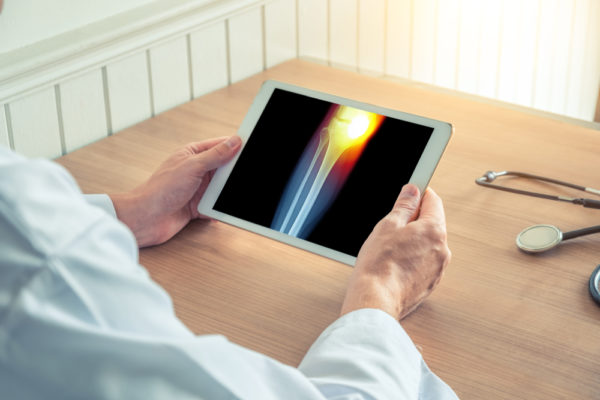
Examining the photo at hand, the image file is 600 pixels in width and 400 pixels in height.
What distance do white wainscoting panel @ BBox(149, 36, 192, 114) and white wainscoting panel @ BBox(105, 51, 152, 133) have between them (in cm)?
2

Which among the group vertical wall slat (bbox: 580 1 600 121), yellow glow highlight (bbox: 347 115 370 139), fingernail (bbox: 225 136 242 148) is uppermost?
yellow glow highlight (bbox: 347 115 370 139)

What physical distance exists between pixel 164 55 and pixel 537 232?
30.0 inches

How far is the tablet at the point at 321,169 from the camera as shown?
926mm

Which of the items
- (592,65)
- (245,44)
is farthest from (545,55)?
(245,44)

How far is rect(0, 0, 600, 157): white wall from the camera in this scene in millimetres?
A: 1168

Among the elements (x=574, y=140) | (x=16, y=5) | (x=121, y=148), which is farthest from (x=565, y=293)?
(x=16, y=5)

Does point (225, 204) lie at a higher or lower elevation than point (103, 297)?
lower

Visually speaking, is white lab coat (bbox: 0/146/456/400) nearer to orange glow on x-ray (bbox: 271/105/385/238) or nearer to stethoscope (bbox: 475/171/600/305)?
orange glow on x-ray (bbox: 271/105/385/238)

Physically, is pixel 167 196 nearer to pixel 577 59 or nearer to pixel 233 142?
pixel 233 142

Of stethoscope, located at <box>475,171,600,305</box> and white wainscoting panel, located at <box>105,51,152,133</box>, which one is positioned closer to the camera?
stethoscope, located at <box>475,171,600,305</box>

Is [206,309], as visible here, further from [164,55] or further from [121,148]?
[164,55]

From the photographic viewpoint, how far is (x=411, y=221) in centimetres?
89

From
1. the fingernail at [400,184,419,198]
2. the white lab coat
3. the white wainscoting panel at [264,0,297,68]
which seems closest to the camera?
the white lab coat

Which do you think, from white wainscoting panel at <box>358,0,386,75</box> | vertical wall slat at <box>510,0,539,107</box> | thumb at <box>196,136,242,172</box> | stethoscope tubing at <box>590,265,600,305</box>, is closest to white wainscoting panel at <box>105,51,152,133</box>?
thumb at <box>196,136,242,172</box>
